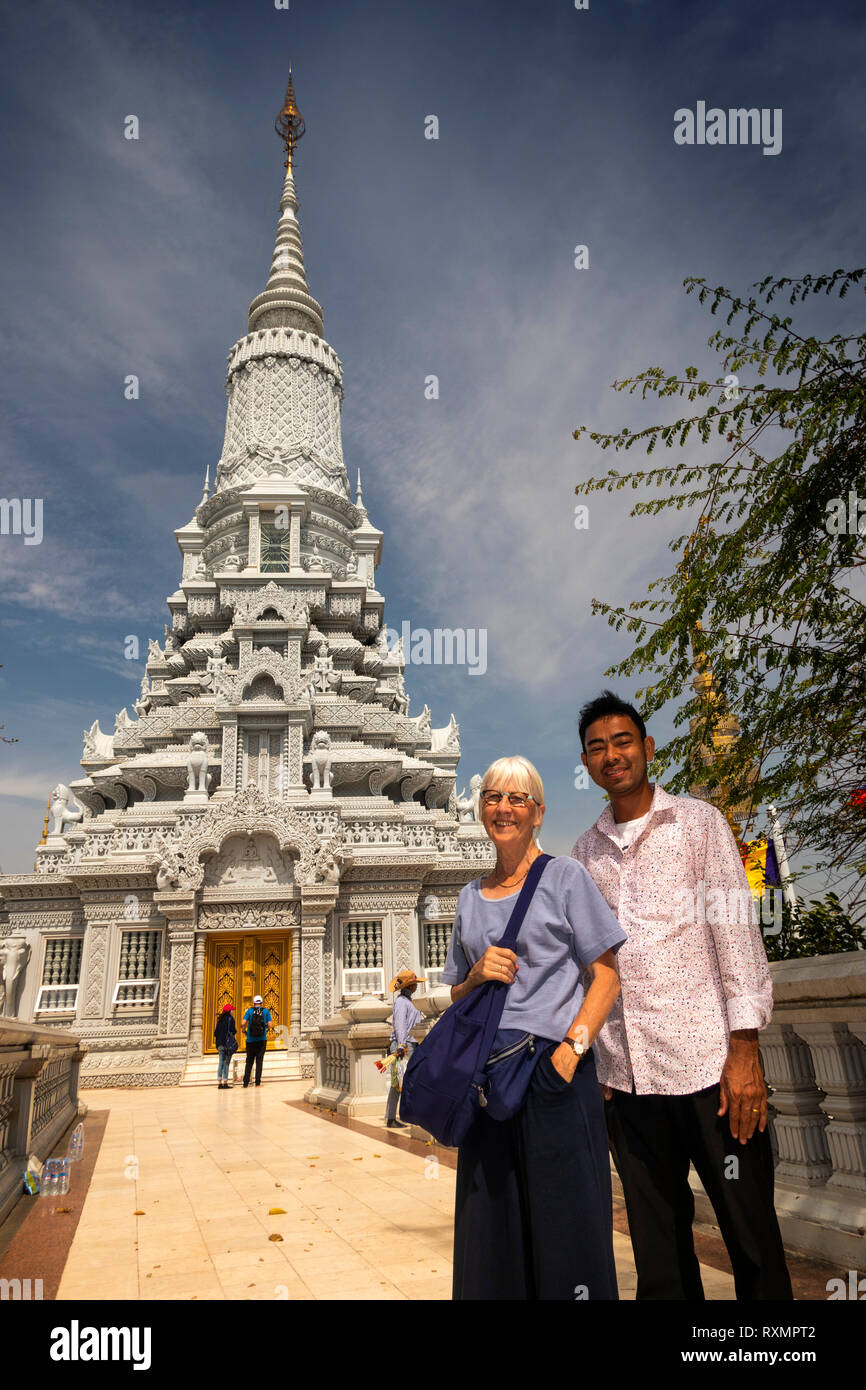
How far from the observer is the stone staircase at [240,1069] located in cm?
1895

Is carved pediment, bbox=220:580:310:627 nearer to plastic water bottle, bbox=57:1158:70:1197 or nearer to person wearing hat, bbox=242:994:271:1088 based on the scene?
person wearing hat, bbox=242:994:271:1088

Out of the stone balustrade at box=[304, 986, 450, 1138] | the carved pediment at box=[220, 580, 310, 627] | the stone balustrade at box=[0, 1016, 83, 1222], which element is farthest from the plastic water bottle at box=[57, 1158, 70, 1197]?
the carved pediment at box=[220, 580, 310, 627]

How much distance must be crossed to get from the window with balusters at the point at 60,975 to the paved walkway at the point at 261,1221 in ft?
35.8

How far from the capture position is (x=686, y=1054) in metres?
3.04

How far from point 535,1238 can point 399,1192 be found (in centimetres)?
512

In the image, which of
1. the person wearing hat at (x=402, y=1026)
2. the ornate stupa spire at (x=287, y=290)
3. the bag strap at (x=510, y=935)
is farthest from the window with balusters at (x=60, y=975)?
the ornate stupa spire at (x=287, y=290)

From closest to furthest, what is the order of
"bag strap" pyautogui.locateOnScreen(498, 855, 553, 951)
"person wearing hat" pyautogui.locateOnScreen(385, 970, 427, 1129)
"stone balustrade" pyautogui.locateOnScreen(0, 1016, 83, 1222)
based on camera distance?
"bag strap" pyautogui.locateOnScreen(498, 855, 553, 951) < "stone balustrade" pyautogui.locateOnScreen(0, 1016, 83, 1222) < "person wearing hat" pyautogui.locateOnScreen(385, 970, 427, 1129)

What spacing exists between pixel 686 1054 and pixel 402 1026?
824 cm

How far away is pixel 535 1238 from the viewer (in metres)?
2.71

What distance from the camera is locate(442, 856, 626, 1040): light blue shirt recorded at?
9.48 feet

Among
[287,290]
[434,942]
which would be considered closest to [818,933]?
[434,942]

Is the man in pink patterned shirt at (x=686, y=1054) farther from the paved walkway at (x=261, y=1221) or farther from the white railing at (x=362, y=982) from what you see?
the white railing at (x=362, y=982)

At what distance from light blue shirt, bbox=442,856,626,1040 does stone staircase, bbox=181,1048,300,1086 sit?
1773cm
